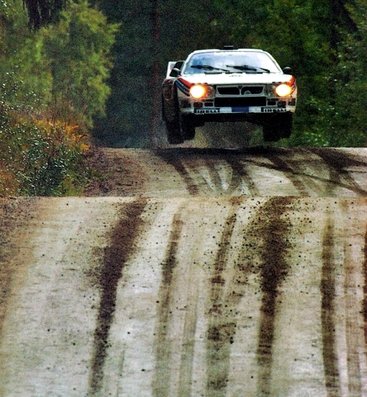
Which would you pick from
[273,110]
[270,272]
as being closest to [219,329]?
[270,272]

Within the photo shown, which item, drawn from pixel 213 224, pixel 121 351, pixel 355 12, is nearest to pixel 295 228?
pixel 213 224

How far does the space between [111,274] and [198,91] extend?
7527mm

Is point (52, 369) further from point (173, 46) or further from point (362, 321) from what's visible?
point (173, 46)

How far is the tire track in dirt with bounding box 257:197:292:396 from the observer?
1025cm

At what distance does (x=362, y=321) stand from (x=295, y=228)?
2378 millimetres

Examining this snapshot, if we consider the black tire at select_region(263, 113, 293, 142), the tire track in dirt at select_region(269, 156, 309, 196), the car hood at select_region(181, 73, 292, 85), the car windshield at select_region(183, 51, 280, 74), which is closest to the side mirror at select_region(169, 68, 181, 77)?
the car windshield at select_region(183, 51, 280, 74)

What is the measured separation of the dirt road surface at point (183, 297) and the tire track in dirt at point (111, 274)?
0.02 m

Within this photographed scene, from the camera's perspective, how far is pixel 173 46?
49.6 m

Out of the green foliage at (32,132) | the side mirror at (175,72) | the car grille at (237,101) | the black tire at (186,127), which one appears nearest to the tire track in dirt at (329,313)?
the green foliage at (32,132)

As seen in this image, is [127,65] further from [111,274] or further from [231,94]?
[111,274]

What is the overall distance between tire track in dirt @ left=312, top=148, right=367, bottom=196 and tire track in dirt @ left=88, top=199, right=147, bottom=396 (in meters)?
3.90

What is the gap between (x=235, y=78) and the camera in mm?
19281

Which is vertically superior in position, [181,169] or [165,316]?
[165,316]

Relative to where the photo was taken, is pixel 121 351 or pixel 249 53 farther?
pixel 249 53
